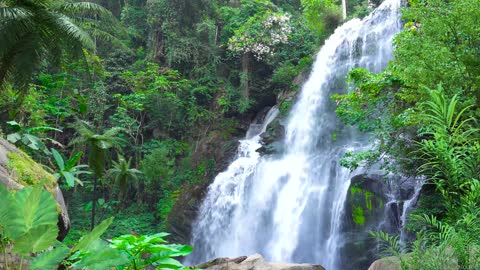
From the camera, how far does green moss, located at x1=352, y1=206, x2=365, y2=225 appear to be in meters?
11.7

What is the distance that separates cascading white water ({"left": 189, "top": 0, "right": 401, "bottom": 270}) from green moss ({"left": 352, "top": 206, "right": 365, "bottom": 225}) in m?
0.64

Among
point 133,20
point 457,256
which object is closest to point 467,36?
point 457,256

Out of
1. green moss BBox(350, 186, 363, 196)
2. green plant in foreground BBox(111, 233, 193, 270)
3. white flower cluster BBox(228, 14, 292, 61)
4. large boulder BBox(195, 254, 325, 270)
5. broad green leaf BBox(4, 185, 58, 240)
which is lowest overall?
large boulder BBox(195, 254, 325, 270)

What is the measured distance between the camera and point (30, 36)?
10633 mm

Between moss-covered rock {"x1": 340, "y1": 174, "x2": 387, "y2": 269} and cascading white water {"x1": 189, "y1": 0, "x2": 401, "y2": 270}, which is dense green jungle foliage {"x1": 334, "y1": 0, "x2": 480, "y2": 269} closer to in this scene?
moss-covered rock {"x1": 340, "y1": 174, "x2": 387, "y2": 269}

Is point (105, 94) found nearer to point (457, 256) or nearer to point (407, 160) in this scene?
point (407, 160)

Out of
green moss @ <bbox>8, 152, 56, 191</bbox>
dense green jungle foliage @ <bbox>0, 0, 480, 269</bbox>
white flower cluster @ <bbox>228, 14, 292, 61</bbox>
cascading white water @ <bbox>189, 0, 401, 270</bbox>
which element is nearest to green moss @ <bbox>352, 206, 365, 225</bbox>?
cascading white water @ <bbox>189, 0, 401, 270</bbox>

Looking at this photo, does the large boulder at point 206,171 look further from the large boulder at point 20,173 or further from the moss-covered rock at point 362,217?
the large boulder at point 20,173

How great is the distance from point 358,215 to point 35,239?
10.8 meters

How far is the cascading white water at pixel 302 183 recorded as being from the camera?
44.5 ft

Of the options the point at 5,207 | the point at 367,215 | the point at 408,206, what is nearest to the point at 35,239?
the point at 5,207

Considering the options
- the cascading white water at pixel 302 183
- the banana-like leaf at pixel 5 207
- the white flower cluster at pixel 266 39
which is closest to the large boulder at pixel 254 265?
the cascading white water at pixel 302 183

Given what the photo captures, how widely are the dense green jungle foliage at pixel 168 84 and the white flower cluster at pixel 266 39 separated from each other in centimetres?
6

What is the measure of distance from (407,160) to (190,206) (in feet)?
34.5
